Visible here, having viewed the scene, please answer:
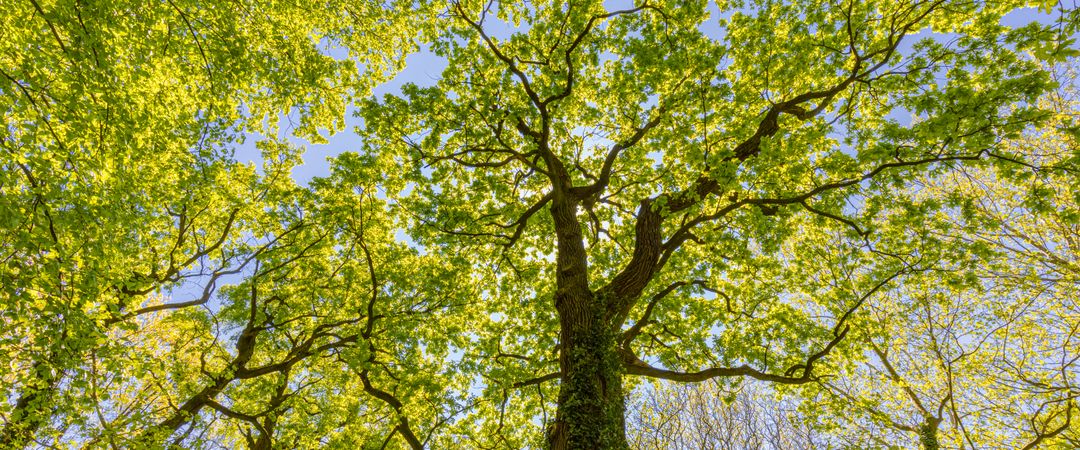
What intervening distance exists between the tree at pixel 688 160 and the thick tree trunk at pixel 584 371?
0.09 ft

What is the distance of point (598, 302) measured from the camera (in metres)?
7.12

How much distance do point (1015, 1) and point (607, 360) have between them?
7.97m

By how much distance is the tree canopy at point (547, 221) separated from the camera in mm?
5727

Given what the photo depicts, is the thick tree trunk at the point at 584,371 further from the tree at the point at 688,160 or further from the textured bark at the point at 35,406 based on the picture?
the textured bark at the point at 35,406

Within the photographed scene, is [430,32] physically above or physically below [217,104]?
above

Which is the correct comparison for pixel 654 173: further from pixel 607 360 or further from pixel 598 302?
pixel 607 360

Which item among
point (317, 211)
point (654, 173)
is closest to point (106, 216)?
point (317, 211)

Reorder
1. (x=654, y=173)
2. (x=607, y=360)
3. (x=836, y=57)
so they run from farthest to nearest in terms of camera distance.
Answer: (x=654, y=173)
(x=836, y=57)
(x=607, y=360)

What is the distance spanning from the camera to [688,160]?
22.9ft

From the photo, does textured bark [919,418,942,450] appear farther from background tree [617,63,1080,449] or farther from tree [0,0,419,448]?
tree [0,0,419,448]

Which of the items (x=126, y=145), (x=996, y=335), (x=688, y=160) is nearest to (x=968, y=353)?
(x=996, y=335)

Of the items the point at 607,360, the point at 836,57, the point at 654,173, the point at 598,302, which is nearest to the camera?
the point at 607,360

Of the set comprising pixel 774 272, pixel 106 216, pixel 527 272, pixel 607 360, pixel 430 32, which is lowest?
pixel 607 360

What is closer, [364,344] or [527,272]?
[364,344]
